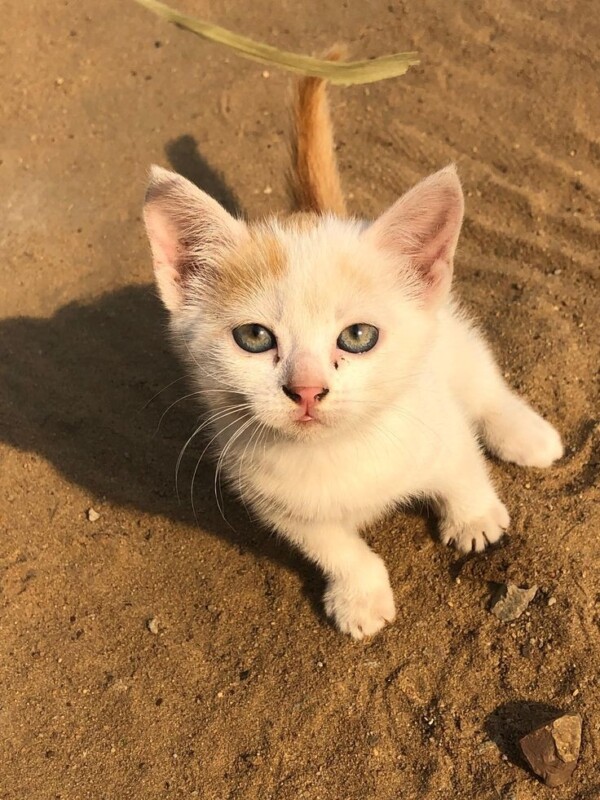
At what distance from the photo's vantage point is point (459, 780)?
5.40 ft

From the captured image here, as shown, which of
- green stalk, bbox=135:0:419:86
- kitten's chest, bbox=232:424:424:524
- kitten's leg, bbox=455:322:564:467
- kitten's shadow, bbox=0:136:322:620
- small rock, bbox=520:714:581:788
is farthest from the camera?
kitten's shadow, bbox=0:136:322:620

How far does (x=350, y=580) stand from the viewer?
1.93 meters

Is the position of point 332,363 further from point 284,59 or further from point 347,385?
point 284,59

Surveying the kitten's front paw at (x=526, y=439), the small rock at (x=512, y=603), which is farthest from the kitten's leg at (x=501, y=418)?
the small rock at (x=512, y=603)

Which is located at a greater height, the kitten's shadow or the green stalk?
the green stalk

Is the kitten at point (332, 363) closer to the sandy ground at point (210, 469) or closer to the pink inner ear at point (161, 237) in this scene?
the pink inner ear at point (161, 237)

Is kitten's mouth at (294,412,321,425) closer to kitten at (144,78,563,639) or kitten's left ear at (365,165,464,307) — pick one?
kitten at (144,78,563,639)

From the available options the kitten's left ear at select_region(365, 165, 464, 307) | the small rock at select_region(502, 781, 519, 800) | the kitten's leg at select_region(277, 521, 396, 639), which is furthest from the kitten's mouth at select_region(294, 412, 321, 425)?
the small rock at select_region(502, 781, 519, 800)

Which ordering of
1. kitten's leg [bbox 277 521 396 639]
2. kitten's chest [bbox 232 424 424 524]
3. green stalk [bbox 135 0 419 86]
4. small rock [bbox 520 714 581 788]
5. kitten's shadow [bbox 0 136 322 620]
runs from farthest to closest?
kitten's shadow [bbox 0 136 322 620]
kitten's leg [bbox 277 521 396 639]
kitten's chest [bbox 232 424 424 524]
small rock [bbox 520 714 581 788]
green stalk [bbox 135 0 419 86]

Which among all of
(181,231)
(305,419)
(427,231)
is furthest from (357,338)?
(181,231)

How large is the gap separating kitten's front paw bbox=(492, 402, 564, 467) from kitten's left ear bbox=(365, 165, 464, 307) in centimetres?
79

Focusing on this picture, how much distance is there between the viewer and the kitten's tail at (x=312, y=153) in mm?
2066

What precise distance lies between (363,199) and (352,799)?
2.32 metres

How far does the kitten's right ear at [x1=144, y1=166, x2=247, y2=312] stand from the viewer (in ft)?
4.87
